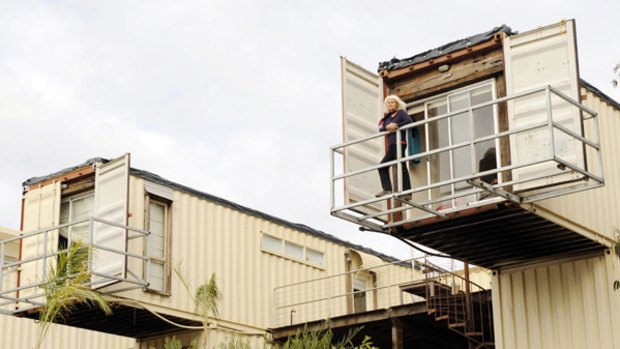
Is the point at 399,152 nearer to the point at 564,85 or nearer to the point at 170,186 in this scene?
the point at 564,85

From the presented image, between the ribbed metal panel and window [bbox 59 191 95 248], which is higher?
window [bbox 59 191 95 248]

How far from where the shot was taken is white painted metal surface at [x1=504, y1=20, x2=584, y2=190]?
16.8 m

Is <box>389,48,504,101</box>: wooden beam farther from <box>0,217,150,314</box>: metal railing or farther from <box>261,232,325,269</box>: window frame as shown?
<box>261,232,325,269</box>: window frame

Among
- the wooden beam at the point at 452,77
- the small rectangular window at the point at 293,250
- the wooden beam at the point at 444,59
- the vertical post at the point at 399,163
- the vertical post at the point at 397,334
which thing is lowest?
the vertical post at the point at 397,334

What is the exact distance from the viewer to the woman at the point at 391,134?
17.8m

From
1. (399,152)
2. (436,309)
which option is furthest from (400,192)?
(436,309)

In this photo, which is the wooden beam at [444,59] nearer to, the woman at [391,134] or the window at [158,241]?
the woman at [391,134]

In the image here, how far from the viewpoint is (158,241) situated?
24.4m

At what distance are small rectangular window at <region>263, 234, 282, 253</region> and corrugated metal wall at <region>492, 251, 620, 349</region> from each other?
358 inches

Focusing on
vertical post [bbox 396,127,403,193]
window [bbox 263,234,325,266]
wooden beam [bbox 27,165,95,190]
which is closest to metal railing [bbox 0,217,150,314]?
wooden beam [bbox 27,165,95,190]

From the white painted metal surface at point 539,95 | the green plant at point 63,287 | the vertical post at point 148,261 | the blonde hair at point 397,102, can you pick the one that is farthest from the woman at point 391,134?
the vertical post at point 148,261

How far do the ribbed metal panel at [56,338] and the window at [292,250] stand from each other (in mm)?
3948

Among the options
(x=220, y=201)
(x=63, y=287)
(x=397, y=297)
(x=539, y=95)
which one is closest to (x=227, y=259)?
(x=220, y=201)

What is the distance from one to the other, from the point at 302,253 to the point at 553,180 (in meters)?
12.8
